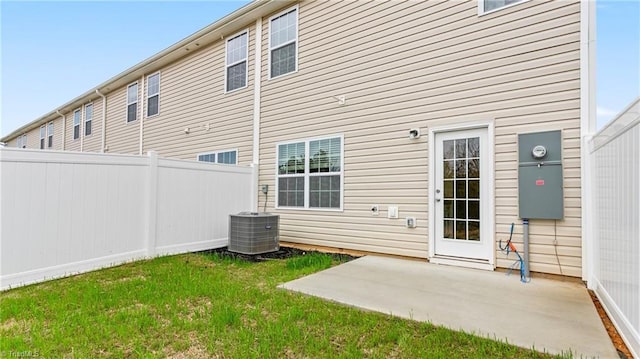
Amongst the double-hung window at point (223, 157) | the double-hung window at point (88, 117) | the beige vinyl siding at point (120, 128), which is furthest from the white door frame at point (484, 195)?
the double-hung window at point (88, 117)

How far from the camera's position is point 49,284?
3.74m

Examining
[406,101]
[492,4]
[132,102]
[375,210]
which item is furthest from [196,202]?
[132,102]

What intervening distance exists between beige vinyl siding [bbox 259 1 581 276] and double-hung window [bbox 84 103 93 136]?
10.0 meters

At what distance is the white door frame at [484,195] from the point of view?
13.5 ft

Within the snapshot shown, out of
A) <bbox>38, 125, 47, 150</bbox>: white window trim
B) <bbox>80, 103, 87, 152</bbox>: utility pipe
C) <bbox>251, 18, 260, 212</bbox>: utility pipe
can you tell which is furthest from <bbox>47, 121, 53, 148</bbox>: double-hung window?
<bbox>251, 18, 260, 212</bbox>: utility pipe

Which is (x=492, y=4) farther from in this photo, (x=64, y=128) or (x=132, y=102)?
(x=64, y=128)

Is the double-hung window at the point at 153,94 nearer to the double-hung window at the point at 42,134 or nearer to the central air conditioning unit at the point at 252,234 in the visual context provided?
the central air conditioning unit at the point at 252,234

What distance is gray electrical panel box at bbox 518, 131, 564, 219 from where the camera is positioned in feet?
12.2

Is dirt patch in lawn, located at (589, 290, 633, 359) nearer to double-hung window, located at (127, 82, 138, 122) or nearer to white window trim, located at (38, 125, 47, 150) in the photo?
double-hung window, located at (127, 82, 138, 122)

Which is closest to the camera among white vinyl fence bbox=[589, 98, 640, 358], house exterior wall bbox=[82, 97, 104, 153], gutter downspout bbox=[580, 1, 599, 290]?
white vinyl fence bbox=[589, 98, 640, 358]

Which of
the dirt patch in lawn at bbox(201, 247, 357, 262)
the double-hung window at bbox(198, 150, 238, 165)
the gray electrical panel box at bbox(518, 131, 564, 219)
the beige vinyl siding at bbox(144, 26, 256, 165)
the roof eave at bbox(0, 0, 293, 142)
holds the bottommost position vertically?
the dirt patch in lawn at bbox(201, 247, 357, 262)

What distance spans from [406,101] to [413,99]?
115 mm

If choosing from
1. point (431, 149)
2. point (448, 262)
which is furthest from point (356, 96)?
point (448, 262)

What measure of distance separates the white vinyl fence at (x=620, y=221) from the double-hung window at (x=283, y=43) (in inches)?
205
